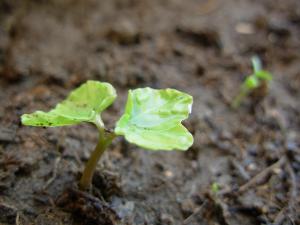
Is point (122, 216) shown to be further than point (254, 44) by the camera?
No

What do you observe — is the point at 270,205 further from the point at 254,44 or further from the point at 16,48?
the point at 16,48

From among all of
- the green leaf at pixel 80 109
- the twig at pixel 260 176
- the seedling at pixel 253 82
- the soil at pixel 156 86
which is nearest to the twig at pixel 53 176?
the soil at pixel 156 86

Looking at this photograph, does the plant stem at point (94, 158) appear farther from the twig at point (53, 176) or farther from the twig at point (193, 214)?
the twig at point (193, 214)

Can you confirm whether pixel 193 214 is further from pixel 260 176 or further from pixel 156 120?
pixel 156 120

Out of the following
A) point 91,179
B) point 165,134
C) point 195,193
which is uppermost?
point 165,134

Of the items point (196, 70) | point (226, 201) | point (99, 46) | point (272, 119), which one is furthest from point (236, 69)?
point (226, 201)

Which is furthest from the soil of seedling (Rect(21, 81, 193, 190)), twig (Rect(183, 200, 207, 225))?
seedling (Rect(21, 81, 193, 190))

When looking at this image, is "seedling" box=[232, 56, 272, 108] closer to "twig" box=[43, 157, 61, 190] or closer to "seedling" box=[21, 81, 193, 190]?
"seedling" box=[21, 81, 193, 190]
